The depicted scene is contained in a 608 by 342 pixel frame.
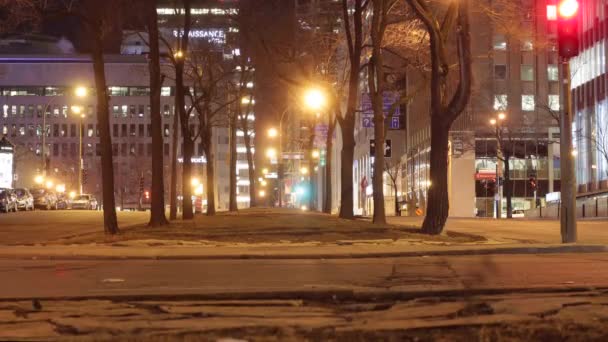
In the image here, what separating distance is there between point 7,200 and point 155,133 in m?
26.1

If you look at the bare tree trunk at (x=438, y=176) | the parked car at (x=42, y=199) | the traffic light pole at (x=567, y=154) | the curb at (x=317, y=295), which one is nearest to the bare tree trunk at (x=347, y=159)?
the bare tree trunk at (x=438, y=176)

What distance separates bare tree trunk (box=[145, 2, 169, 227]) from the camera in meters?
27.8

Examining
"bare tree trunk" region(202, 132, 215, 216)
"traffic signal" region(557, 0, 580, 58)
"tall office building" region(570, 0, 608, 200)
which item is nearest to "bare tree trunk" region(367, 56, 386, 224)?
"traffic signal" region(557, 0, 580, 58)

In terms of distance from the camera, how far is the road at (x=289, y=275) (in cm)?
1145

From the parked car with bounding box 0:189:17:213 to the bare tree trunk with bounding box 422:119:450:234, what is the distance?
34.5 meters

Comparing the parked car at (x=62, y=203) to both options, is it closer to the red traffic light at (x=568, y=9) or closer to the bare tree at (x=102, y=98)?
the bare tree at (x=102, y=98)

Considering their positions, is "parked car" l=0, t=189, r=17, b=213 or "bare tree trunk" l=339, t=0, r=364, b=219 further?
"parked car" l=0, t=189, r=17, b=213

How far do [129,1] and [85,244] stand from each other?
9462 mm

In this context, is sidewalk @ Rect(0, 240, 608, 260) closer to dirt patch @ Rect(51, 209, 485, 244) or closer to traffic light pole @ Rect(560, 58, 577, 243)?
dirt patch @ Rect(51, 209, 485, 244)

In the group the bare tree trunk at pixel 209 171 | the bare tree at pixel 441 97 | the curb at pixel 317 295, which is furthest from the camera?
the bare tree trunk at pixel 209 171

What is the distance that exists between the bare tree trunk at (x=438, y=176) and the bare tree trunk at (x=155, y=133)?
10218 mm

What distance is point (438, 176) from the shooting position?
2348 cm

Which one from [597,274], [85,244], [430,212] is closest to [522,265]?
[597,274]

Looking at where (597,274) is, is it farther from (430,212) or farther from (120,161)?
(120,161)
